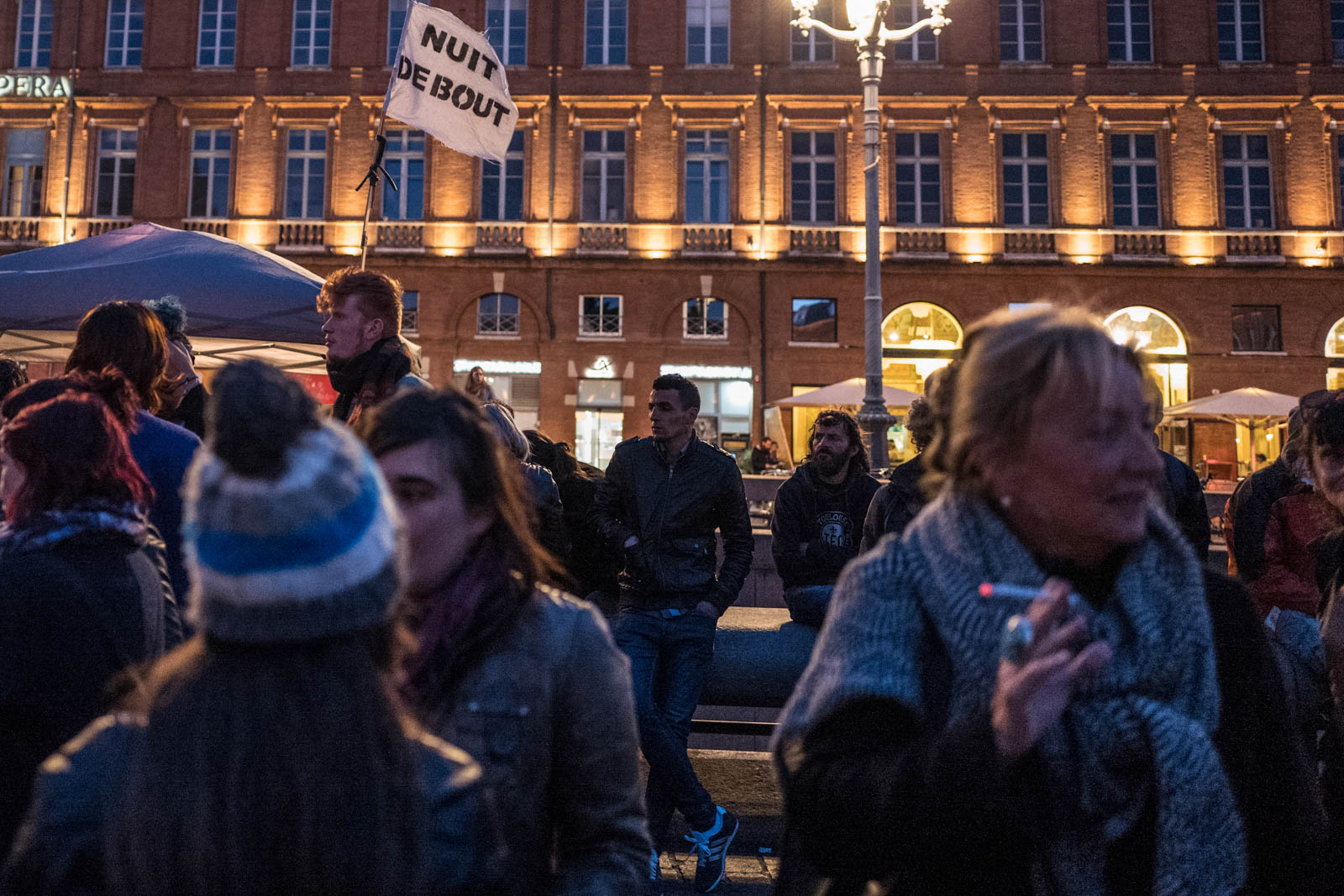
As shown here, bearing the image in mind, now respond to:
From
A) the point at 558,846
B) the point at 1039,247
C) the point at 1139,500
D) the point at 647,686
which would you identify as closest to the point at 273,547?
the point at 558,846

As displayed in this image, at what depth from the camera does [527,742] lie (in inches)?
66.6

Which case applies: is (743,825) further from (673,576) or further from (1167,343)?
(1167,343)

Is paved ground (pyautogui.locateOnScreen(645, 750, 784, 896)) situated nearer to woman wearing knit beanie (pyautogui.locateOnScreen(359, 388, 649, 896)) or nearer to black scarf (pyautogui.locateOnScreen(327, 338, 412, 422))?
black scarf (pyautogui.locateOnScreen(327, 338, 412, 422))

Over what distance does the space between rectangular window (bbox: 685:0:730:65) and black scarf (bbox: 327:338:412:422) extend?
79.5 ft

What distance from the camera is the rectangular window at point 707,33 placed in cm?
2639

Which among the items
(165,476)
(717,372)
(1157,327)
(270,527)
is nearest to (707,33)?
(717,372)

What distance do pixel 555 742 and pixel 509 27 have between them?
27.4m

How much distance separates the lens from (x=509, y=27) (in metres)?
26.5

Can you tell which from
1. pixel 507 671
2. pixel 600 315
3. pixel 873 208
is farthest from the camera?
pixel 600 315

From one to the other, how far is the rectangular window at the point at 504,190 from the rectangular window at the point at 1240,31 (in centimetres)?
1731

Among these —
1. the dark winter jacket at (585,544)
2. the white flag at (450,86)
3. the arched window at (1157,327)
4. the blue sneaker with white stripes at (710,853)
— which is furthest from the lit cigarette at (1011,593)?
the arched window at (1157,327)

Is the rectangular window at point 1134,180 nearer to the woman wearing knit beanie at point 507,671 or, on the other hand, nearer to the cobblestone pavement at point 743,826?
the cobblestone pavement at point 743,826

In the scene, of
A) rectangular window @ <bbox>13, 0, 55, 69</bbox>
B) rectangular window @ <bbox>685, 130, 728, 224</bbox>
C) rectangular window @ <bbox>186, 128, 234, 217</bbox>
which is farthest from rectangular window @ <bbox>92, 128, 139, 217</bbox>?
rectangular window @ <bbox>685, 130, 728, 224</bbox>

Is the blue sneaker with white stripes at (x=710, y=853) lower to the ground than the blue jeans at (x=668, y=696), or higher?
lower
